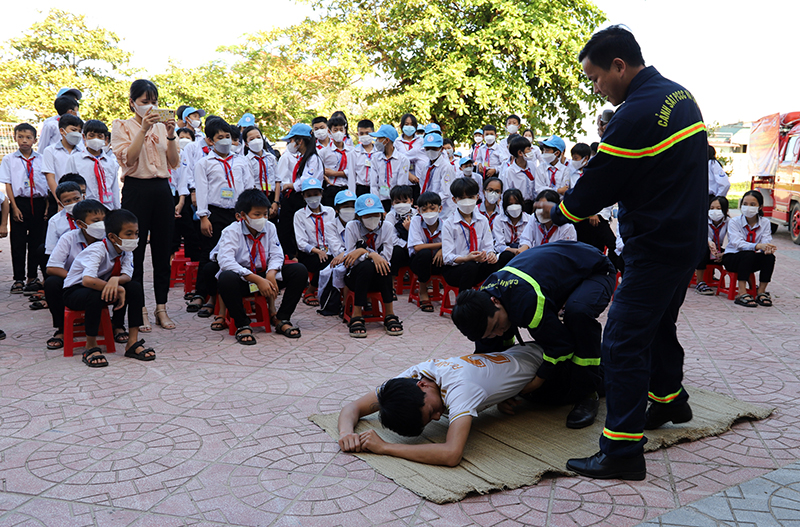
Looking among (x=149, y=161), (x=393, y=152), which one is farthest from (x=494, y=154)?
(x=149, y=161)

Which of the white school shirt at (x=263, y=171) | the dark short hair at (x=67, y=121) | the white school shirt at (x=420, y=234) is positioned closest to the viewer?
the dark short hair at (x=67, y=121)

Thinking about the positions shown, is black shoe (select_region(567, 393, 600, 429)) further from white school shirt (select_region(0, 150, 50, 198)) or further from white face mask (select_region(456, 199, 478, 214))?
white school shirt (select_region(0, 150, 50, 198))

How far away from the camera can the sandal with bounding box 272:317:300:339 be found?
556 cm

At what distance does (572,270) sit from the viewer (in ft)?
12.2

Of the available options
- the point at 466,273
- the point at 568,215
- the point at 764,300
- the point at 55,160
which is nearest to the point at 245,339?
the point at 466,273

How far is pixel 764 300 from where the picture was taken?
23.1 ft

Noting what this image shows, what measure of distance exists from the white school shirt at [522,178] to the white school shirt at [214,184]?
3.68m

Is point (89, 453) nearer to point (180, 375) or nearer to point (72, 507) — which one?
point (72, 507)

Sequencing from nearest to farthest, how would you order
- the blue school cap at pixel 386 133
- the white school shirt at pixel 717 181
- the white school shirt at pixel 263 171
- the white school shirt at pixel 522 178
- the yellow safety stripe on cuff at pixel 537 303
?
1. the yellow safety stripe on cuff at pixel 537 303
2. the white school shirt at pixel 263 171
3. the blue school cap at pixel 386 133
4. the white school shirt at pixel 522 178
5. the white school shirt at pixel 717 181

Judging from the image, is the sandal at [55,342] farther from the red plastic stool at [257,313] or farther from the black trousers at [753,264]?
the black trousers at [753,264]

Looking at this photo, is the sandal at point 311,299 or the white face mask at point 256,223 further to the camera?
the sandal at point 311,299

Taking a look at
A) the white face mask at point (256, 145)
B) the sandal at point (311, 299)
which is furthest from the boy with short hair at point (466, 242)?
the white face mask at point (256, 145)

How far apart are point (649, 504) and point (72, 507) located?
2.57 meters

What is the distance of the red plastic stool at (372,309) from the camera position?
19.9 ft
